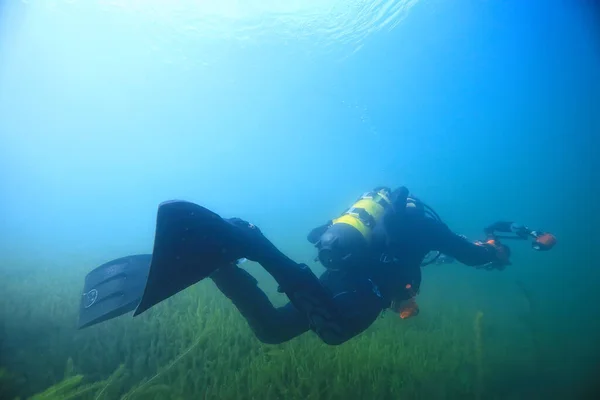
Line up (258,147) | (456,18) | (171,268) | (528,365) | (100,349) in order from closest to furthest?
(171,268) → (100,349) → (528,365) → (456,18) → (258,147)

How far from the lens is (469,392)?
422cm

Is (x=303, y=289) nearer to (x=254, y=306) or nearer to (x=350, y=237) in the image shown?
(x=254, y=306)

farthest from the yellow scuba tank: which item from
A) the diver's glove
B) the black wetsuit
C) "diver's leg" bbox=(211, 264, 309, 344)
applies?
the diver's glove

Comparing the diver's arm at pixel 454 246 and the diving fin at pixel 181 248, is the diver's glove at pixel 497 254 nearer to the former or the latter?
the diver's arm at pixel 454 246

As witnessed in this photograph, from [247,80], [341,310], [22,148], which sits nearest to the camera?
[341,310]

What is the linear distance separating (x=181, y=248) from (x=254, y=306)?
1358mm

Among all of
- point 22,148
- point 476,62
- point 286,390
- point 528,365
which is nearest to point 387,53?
point 476,62

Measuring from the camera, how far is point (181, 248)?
218cm

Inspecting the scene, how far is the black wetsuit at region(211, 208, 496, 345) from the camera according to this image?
3180 millimetres

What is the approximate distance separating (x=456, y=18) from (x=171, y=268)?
32.6 metres

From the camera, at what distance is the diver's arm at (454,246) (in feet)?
14.6

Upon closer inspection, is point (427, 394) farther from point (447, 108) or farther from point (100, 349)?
point (447, 108)

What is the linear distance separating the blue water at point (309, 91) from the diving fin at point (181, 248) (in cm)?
914

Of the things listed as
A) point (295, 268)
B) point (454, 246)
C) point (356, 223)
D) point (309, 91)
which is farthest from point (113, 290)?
point (309, 91)
